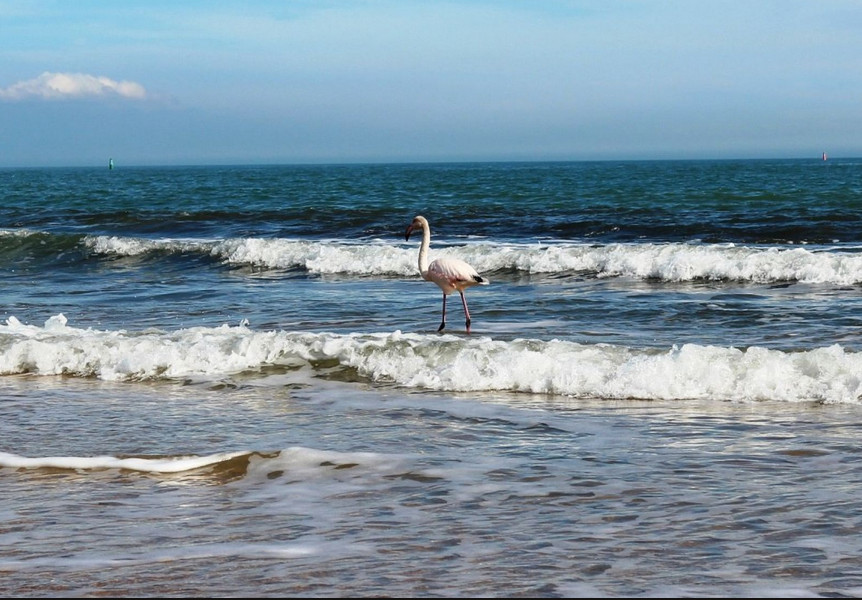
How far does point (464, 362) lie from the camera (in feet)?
33.7

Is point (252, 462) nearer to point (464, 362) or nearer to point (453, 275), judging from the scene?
point (464, 362)

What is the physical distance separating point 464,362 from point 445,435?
2.51m

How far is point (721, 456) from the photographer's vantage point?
22.7 feet

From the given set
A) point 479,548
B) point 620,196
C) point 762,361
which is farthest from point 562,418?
point 620,196

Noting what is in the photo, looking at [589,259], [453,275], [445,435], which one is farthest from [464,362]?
[589,259]

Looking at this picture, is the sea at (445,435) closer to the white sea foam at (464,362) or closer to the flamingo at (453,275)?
the white sea foam at (464,362)

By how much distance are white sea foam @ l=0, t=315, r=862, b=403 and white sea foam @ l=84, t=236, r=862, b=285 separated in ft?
27.2

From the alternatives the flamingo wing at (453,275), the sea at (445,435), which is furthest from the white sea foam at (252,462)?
the flamingo wing at (453,275)

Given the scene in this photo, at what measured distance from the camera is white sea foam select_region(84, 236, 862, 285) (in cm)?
1864

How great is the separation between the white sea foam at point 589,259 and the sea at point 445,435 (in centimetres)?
11

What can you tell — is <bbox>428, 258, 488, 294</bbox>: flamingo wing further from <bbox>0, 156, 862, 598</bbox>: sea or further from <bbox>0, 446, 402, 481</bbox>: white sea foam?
<bbox>0, 446, 402, 481</bbox>: white sea foam

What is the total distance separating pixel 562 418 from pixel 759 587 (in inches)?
151

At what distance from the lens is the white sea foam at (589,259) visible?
18641 millimetres

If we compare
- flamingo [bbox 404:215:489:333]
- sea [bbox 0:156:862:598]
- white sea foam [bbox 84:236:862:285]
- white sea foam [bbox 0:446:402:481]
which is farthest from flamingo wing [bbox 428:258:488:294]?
white sea foam [bbox 0:446:402:481]
